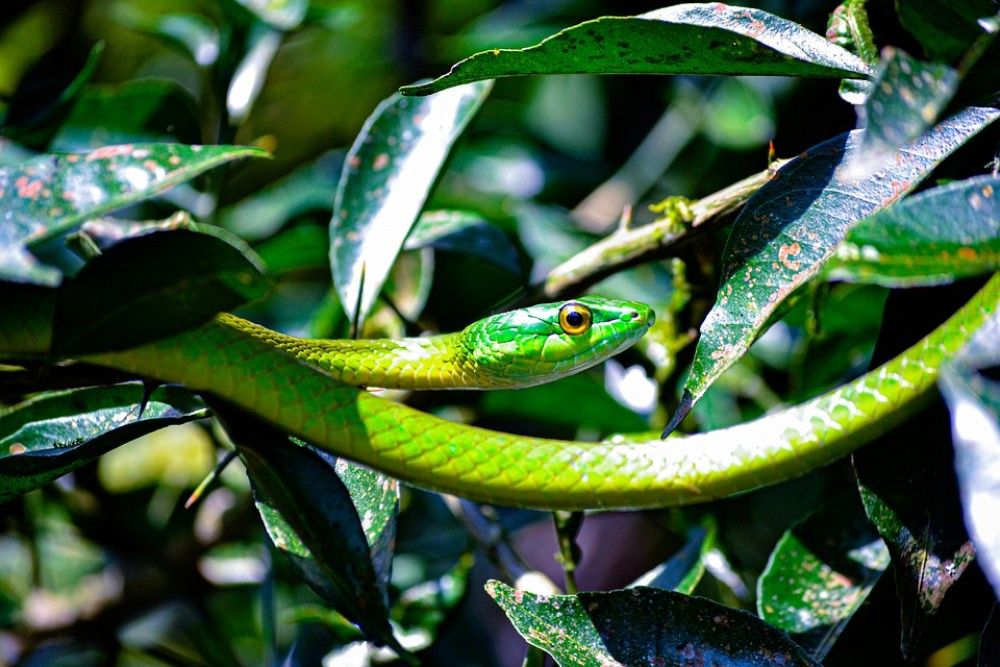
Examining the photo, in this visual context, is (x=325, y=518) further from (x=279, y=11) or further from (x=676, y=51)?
(x=279, y=11)

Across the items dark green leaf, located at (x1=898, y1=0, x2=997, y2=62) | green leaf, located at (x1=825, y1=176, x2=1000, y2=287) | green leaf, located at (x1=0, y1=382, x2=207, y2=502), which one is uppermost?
dark green leaf, located at (x1=898, y1=0, x2=997, y2=62)

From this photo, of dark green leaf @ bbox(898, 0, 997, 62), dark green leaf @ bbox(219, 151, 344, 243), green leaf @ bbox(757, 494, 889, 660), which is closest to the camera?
dark green leaf @ bbox(898, 0, 997, 62)

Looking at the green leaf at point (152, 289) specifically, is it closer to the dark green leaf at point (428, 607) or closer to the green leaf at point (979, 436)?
the green leaf at point (979, 436)

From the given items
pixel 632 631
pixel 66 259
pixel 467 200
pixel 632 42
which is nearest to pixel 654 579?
pixel 632 631

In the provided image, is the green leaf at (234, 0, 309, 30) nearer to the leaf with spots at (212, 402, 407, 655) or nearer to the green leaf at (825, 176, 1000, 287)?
the leaf with spots at (212, 402, 407, 655)

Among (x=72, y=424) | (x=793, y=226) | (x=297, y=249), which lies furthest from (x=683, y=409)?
(x=297, y=249)

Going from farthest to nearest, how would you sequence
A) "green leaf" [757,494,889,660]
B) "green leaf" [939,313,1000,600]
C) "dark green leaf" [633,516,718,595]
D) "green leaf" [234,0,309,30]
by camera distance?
"green leaf" [234,0,309,30]
"dark green leaf" [633,516,718,595]
"green leaf" [757,494,889,660]
"green leaf" [939,313,1000,600]

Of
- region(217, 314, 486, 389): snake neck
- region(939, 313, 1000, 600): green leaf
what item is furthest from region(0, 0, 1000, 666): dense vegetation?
region(217, 314, 486, 389): snake neck
